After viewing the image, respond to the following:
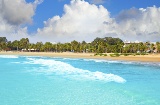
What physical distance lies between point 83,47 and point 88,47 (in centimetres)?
334

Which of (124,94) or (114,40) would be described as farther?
(114,40)

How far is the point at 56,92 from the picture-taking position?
1642 cm

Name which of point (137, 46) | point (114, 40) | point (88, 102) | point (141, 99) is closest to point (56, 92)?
point (88, 102)

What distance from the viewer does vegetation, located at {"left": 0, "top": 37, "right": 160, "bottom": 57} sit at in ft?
352

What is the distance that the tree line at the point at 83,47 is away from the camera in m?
108

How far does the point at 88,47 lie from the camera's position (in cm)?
12500

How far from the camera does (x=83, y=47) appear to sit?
123 meters

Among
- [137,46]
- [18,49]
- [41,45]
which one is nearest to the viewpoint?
[137,46]

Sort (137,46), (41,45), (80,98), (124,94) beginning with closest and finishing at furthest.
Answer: (80,98) < (124,94) < (137,46) < (41,45)

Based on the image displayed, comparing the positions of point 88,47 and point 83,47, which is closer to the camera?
point 83,47

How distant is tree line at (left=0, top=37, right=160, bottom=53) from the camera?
108 metres

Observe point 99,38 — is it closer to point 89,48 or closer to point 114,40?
point 114,40

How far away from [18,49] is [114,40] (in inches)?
2276

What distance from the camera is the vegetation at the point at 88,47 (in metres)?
107
